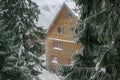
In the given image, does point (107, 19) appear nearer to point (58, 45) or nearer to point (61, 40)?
point (61, 40)

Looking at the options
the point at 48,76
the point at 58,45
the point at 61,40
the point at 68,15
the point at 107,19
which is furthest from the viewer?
the point at 58,45

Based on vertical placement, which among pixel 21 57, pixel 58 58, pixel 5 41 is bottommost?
pixel 58 58

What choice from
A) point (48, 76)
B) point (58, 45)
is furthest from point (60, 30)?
point (48, 76)

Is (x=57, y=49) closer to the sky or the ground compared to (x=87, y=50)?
closer to the ground

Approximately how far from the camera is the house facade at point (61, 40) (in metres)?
29.5

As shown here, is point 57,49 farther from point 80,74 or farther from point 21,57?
point 80,74

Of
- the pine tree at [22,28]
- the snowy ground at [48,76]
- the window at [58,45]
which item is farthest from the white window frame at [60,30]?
the pine tree at [22,28]

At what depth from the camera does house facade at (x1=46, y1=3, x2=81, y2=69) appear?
96.7 feet

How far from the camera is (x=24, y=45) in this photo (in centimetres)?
1419

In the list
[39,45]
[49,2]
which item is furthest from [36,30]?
[49,2]

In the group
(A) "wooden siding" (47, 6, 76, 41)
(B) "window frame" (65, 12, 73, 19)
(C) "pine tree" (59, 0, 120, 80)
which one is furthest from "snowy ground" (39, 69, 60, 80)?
(C) "pine tree" (59, 0, 120, 80)

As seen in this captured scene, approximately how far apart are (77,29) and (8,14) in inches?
194

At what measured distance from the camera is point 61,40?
30.9 meters

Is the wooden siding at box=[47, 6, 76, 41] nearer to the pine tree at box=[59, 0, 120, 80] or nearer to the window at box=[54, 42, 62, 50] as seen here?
the window at box=[54, 42, 62, 50]
